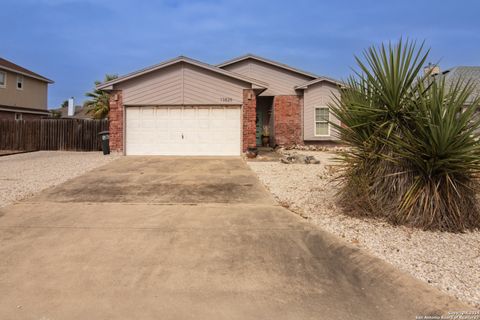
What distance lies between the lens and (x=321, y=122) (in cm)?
1966

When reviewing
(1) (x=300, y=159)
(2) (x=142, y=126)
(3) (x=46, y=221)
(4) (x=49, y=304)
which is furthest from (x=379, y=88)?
(2) (x=142, y=126)

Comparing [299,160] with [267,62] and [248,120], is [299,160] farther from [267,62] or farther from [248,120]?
[267,62]

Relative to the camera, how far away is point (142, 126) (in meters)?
16.2

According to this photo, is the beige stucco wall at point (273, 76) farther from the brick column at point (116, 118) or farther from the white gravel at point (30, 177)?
the white gravel at point (30, 177)

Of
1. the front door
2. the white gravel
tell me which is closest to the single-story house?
the white gravel

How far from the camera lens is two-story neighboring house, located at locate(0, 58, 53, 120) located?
83.9 feet

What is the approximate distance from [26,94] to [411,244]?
101 ft

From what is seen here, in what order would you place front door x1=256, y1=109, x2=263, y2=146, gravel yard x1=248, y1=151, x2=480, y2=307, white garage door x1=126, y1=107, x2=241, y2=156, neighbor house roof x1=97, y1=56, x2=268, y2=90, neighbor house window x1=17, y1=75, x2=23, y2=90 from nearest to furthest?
gravel yard x1=248, y1=151, x2=480, y2=307 → neighbor house roof x1=97, y1=56, x2=268, y2=90 → white garage door x1=126, y1=107, x2=241, y2=156 → front door x1=256, y1=109, x2=263, y2=146 → neighbor house window x1=17, y1=75, x2=23, y2=90

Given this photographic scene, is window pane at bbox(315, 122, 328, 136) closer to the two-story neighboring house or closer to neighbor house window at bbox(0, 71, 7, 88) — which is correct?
the two-story neighboring house

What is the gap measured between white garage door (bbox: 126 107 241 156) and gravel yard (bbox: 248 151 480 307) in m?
8.19

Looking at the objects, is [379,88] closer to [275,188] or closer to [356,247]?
[356,247]

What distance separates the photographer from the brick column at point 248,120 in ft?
52.5

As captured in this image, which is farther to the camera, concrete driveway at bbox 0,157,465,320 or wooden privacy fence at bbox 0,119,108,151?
wooden privacy fence at bbox 0,119,108,151

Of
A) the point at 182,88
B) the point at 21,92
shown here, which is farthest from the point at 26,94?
the point at 182,88
